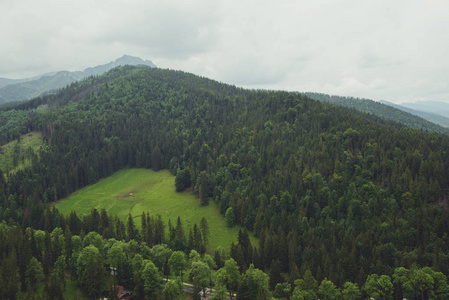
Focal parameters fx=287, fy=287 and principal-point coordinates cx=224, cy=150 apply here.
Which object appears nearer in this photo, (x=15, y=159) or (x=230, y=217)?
(x=230, y=217)

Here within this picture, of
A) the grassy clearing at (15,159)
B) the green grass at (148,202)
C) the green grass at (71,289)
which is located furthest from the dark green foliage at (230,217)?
the grassy clearing at (15,159)

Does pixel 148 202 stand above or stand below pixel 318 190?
below

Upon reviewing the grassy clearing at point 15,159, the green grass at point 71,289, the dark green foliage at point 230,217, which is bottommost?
the green grass at point 71,289

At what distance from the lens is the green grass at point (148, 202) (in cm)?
13000

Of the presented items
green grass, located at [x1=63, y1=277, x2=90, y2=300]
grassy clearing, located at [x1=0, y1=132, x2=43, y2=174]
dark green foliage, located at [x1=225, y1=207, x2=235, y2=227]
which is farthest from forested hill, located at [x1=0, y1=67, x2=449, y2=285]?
green grass, located at [x1=63, y1=277, x2=90, y2=300]

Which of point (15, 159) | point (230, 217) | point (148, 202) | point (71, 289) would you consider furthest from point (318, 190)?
point (15, 159)

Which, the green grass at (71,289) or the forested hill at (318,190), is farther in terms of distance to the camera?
the forested hill at (318,190)

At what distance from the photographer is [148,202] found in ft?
504

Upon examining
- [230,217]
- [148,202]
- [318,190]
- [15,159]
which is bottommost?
[230,217]

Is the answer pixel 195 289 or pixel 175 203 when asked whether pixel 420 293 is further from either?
pixel 175 203

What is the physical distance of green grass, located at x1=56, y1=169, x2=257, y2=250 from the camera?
5118 inches

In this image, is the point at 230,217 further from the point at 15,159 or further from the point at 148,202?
the point at 15,159

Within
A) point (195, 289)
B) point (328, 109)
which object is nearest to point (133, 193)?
point (195, 289)

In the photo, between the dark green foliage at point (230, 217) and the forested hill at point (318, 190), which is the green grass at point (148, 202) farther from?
the forested hill at point (318, 190)
